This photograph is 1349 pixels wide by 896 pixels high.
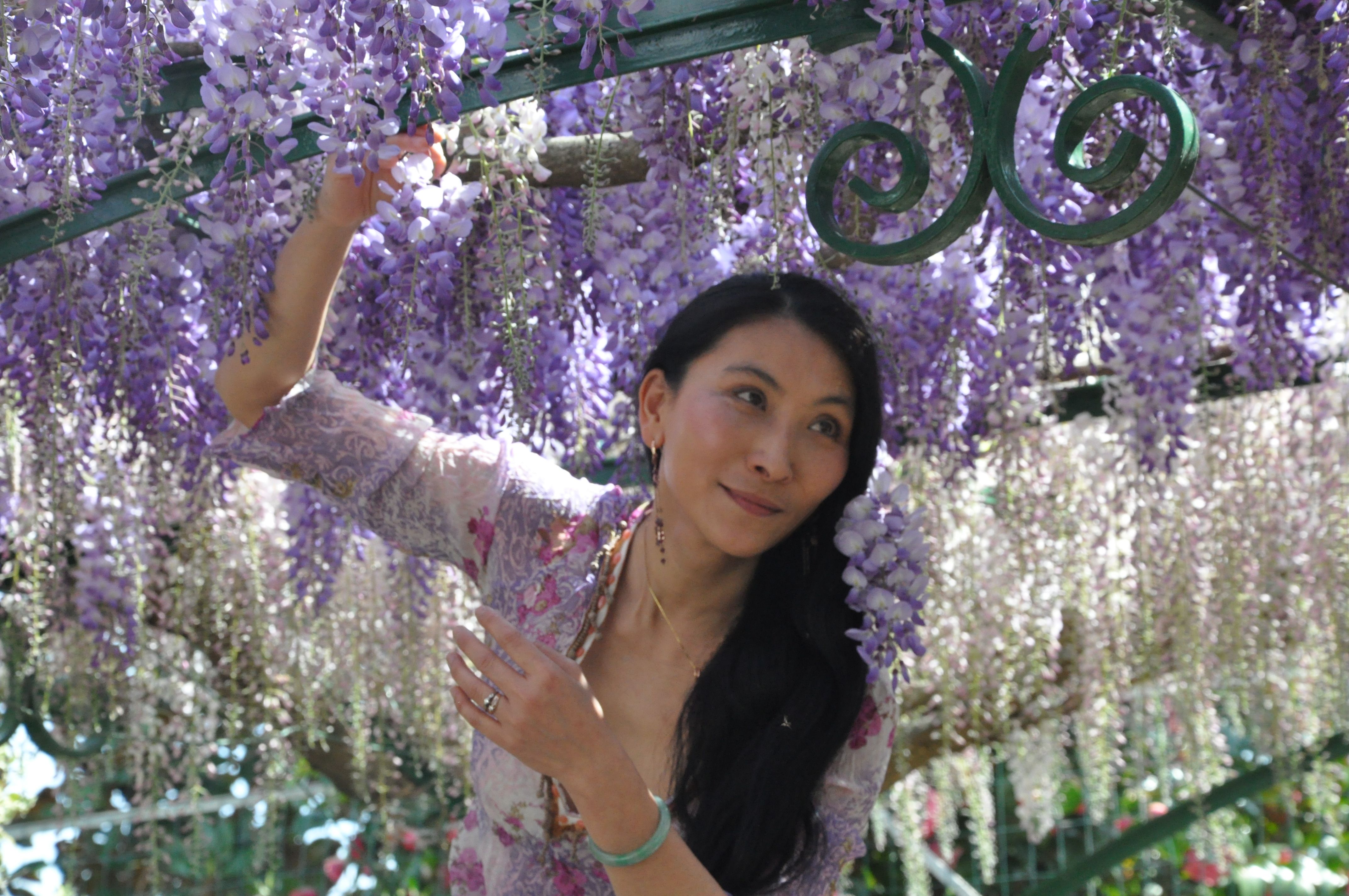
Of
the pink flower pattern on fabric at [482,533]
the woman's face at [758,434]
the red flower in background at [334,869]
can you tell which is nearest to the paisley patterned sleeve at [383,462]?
the pink flower pattern on fabric at [482,533]

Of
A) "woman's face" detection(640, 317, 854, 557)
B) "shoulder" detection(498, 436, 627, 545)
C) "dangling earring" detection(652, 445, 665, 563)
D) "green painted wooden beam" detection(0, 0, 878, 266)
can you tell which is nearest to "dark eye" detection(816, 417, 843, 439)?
"woman's face" detection(640, 317, 854, 557)

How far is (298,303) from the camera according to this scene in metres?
1.51

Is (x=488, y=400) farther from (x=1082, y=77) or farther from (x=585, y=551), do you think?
(x=1082, y=77)

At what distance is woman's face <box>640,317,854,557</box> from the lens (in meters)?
1.47

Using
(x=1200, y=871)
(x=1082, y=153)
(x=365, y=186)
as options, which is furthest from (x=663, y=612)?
(x=1200, y=871)

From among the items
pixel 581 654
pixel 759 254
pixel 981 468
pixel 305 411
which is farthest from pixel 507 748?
pixel 981 468

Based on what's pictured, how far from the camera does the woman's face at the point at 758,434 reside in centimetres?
147

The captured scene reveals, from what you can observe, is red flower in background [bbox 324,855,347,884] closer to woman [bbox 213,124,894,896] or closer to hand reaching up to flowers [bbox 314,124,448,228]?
woman [bbox 213,124,894,896]

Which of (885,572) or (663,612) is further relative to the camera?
(663,612)

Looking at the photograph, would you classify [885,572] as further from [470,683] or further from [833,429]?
[470,683]

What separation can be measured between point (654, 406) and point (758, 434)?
217 millimetres

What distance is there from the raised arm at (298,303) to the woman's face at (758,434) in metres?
0.41

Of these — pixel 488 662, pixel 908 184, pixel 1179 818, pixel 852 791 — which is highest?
pixel 908 184

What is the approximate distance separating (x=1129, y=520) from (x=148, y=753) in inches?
112
